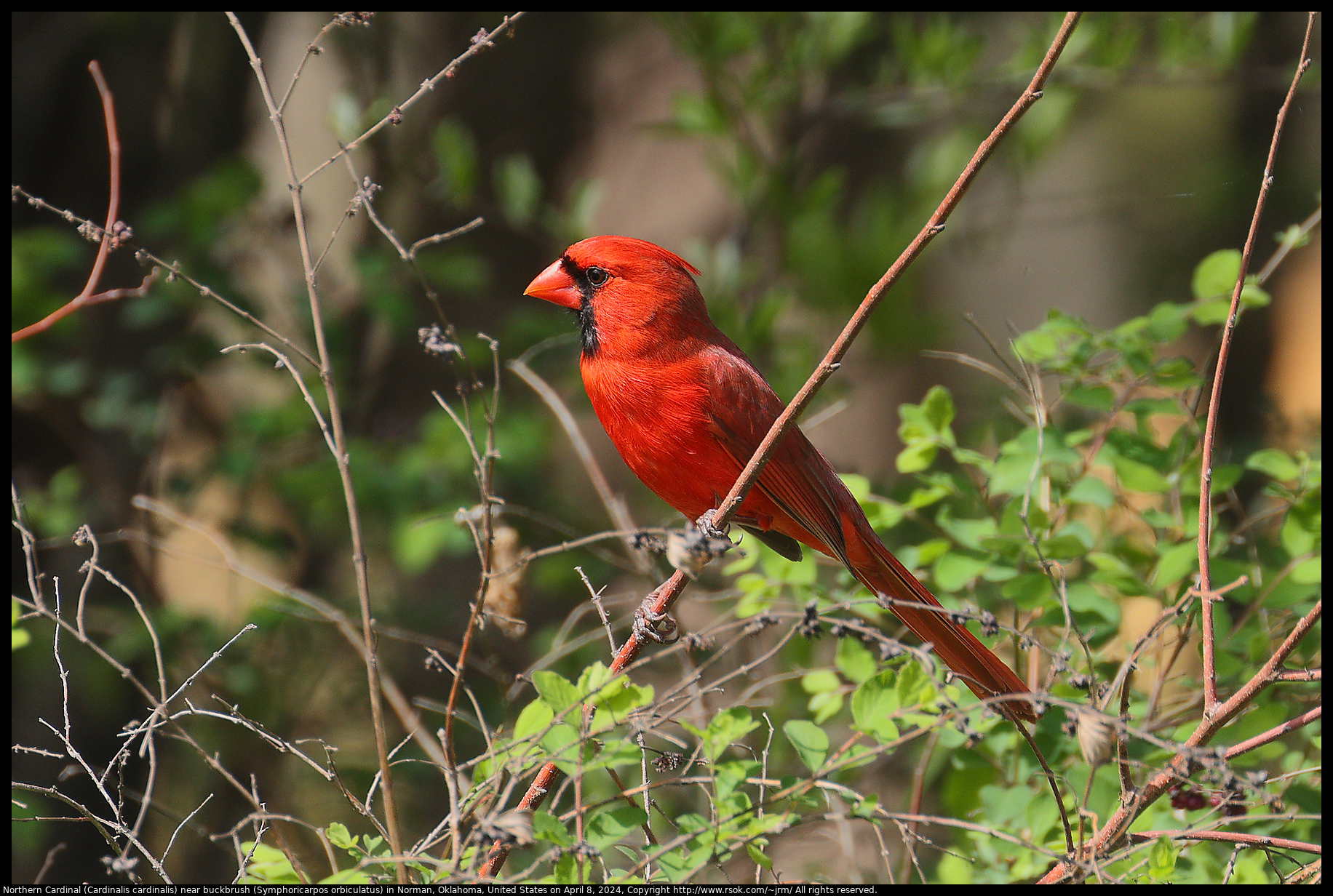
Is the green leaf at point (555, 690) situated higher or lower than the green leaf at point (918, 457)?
higher

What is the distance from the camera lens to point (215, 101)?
394cm

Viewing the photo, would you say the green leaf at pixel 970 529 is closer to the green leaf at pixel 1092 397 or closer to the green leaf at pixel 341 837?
the green leaf at pixel 1092 397

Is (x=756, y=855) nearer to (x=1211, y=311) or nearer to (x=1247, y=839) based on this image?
(x=1247, y=839)

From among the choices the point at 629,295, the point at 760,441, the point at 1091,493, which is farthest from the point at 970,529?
the point at 629,295

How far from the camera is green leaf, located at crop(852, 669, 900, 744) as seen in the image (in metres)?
1.20

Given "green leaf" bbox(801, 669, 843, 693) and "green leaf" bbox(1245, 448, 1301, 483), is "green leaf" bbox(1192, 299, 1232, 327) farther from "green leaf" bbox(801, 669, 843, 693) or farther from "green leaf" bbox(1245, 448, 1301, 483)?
"green leaf" bbox(801, 669, 843, 693)

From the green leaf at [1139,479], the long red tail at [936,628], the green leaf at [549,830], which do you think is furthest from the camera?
the green leaf at [1139,479]

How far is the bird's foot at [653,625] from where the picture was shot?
1.63 meters

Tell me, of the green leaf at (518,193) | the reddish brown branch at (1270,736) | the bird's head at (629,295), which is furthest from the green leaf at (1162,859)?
the green leaf at (518,193)

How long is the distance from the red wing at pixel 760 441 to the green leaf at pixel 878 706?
0.76m

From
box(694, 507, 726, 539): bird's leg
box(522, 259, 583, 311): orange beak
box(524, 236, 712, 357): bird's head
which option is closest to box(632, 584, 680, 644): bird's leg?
box(694, 507, 726, 539): bird's leg

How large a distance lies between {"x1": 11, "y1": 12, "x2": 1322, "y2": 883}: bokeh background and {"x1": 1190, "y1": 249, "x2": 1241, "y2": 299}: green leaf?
28.3 inches

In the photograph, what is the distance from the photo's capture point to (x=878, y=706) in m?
1.22

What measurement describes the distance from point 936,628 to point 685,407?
25.5 inches
